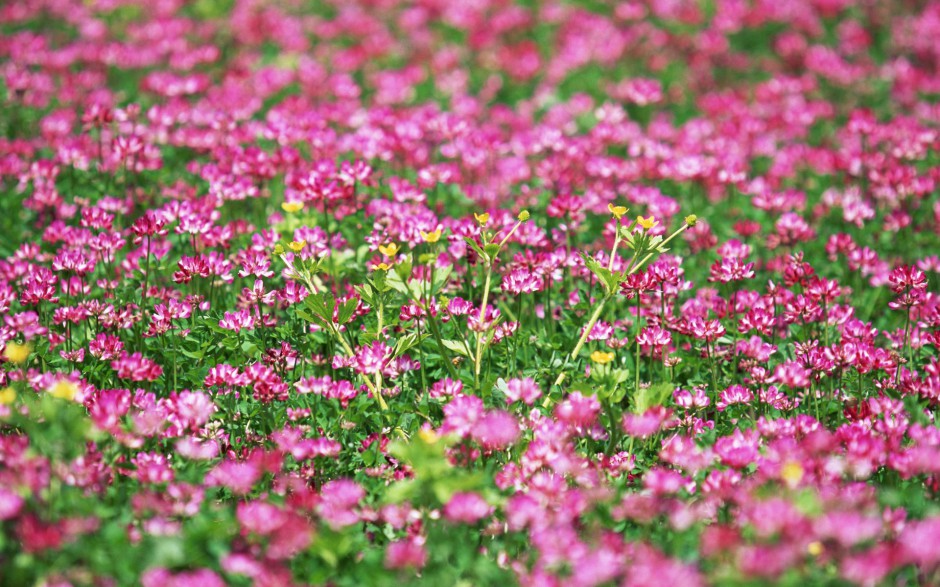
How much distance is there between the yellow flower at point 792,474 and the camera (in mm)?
2867

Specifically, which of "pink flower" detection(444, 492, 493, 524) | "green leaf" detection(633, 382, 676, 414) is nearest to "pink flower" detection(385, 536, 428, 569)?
"pink flower" detection(444, 492, 493, 524)

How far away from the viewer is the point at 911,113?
816 centimetres

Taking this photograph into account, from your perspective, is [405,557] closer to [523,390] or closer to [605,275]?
[523,390]

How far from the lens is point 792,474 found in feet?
9.42

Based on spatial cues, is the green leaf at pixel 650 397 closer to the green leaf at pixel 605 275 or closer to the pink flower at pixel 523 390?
the pink flower at pixel 523 390

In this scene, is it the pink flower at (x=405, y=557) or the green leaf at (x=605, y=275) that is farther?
the green leaf at (x=605, y=275)

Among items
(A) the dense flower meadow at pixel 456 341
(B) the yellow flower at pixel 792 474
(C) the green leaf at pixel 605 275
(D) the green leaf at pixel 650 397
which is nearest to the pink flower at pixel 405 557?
(A) the dense flower meadow at pixel 456 341

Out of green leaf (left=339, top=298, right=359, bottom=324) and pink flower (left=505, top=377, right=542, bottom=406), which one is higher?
green leaf (left=339, top=298, right=359, bottom=324)

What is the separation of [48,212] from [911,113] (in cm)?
703

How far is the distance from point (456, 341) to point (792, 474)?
1.70 m

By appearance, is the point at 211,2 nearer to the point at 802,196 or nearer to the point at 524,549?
the point at 802,196

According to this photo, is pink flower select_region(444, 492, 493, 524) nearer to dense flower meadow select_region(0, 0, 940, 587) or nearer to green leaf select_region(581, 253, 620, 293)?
dense flower meadow select_region(0, 0, 940, 587)

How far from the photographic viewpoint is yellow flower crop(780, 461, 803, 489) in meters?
2.87

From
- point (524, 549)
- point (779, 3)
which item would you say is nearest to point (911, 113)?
point (779, 3)
